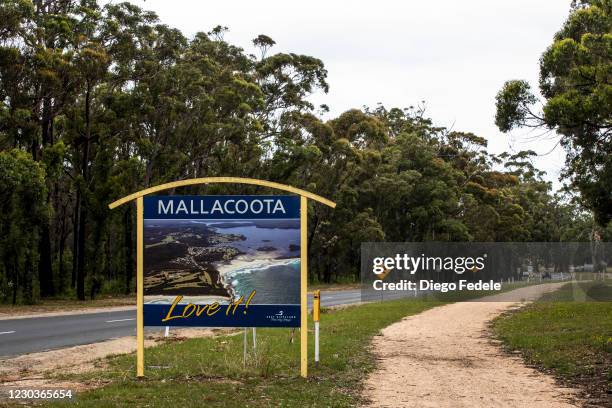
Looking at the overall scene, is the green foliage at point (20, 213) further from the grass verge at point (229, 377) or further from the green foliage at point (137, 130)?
the grass verge at point (229, 377)

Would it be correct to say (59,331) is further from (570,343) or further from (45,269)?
(45,269)

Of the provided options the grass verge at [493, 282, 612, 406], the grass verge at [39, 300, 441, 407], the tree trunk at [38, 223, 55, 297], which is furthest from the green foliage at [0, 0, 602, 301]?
the grass verge at [39, 300, 441, 407]

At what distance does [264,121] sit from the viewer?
50.7 meters

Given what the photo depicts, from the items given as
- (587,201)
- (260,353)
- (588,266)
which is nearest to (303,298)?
(260,353)

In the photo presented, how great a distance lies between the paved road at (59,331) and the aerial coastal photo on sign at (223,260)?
5.47 metres

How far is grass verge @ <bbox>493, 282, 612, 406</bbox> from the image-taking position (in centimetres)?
1184

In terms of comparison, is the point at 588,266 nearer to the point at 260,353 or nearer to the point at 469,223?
the point at 469,223

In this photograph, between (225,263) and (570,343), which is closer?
(225,263)

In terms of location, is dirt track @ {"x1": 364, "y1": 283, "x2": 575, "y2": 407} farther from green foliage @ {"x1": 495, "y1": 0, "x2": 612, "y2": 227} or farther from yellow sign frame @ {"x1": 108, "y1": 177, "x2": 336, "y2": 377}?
green foliage @ {"x1": 495, "y1": 0, "x2": 612, "y2": 227}

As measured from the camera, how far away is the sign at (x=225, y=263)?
11.4 meters

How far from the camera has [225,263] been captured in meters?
11.5

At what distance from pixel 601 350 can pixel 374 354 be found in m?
4.63

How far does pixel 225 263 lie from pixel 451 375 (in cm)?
433

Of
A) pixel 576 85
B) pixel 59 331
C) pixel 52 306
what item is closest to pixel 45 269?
pixel 52 306
